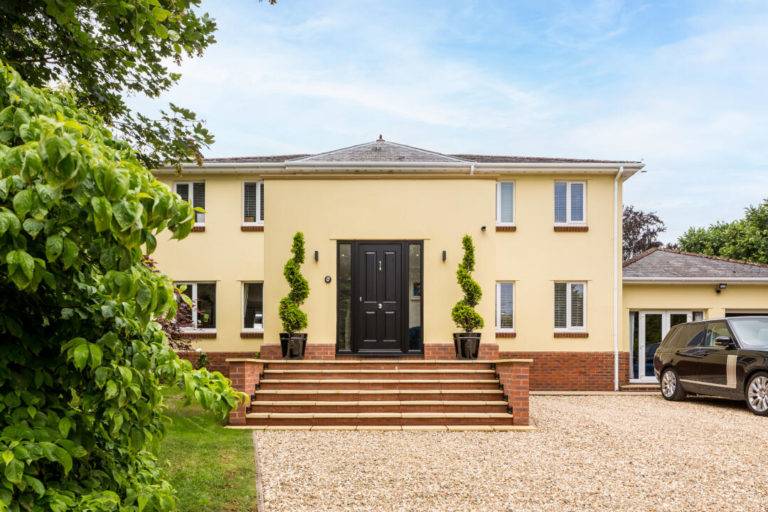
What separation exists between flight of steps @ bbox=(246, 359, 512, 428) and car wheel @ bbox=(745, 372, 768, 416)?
489cm

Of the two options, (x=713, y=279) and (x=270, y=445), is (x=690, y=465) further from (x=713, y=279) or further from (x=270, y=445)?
(x=713, y=279)

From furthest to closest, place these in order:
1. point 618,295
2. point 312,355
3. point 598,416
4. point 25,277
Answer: point 618,295 → point 312,355 → point 598,416 → point 25,277

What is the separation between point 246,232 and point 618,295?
10205 millimetres

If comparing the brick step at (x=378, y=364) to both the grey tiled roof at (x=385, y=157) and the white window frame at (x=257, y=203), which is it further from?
the white window frame at (x=257, y=203)

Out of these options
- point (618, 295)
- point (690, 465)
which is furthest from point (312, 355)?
point (618, 295)

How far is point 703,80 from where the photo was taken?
63.3ft

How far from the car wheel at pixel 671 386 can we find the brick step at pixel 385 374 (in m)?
5.03

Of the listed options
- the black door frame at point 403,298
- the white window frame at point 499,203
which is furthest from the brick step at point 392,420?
the white window frame at point 499,203

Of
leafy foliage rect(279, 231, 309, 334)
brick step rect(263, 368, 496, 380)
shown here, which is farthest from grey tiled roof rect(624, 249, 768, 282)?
leafy foliage rect(279, 231, 309, 334)

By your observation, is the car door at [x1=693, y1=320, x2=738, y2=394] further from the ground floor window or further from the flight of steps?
the flight of steps

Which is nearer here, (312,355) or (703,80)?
(312,355)

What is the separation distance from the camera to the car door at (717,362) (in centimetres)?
1191

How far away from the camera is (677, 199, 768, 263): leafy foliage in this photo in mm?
30391

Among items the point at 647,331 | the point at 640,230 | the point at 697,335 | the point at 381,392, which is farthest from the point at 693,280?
the point at 640,230
